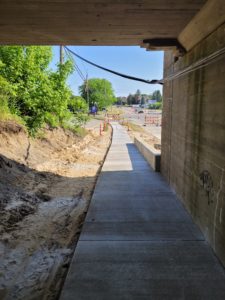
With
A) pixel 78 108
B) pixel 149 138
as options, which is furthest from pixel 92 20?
pixel 149 138

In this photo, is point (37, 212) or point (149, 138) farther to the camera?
point (149, 138)

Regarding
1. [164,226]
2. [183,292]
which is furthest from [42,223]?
[183,292]

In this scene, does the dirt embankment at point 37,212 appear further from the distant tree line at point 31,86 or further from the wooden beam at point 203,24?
the wooden beam at point 203,24

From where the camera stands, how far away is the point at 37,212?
7.63 meters

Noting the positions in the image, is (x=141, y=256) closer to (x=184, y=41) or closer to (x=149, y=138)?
(x=184, y=41)

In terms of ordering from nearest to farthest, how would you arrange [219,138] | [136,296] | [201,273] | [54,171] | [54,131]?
[136,296]
[201,273]
[219,138]
[54,171]
[54,131]

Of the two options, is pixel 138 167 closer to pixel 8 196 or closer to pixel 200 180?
pixel 8 196

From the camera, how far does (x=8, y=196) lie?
318 inches

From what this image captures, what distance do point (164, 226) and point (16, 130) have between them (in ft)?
30.8

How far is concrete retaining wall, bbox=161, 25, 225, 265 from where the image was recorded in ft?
16.2

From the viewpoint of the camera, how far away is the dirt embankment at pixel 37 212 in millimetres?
4633

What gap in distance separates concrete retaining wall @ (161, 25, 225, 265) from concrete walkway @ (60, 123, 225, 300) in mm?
355

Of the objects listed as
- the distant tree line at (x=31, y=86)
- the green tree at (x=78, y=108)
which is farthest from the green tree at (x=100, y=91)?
the distant tree line at (x=31, y=86)

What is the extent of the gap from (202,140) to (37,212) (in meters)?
4.02
